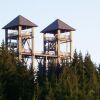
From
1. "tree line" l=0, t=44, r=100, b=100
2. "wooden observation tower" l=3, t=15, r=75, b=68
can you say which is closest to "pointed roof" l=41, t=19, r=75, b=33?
"wooden observation tower" l=3, t=15, r=75, b=68

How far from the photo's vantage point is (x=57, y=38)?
262 feet

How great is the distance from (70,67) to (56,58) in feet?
83.5

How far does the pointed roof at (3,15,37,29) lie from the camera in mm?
76688

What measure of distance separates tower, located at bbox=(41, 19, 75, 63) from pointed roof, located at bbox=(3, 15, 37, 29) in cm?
371

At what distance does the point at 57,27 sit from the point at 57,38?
1739mm

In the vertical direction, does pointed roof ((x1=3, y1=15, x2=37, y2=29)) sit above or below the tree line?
above

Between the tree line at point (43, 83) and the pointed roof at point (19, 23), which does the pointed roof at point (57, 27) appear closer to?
the pointed roof at point (19, 23)

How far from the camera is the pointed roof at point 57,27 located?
265 ft

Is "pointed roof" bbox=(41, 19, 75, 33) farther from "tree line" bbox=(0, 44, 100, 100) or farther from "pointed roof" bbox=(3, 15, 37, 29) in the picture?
"tree line" bbox=(0, 44, 100, 100)

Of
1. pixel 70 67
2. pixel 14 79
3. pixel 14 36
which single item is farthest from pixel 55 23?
pixel 14 79

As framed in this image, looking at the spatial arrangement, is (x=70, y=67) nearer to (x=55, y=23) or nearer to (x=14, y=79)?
(x=14, y=79)

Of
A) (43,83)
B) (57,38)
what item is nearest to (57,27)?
(57,38)

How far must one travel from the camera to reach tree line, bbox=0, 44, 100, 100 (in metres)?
44.0

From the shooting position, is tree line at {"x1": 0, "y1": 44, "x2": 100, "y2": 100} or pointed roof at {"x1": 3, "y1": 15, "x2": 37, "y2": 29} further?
pointed roof at {"x1": 3, "y1": 15, "x2": 37, "y2": 29}
